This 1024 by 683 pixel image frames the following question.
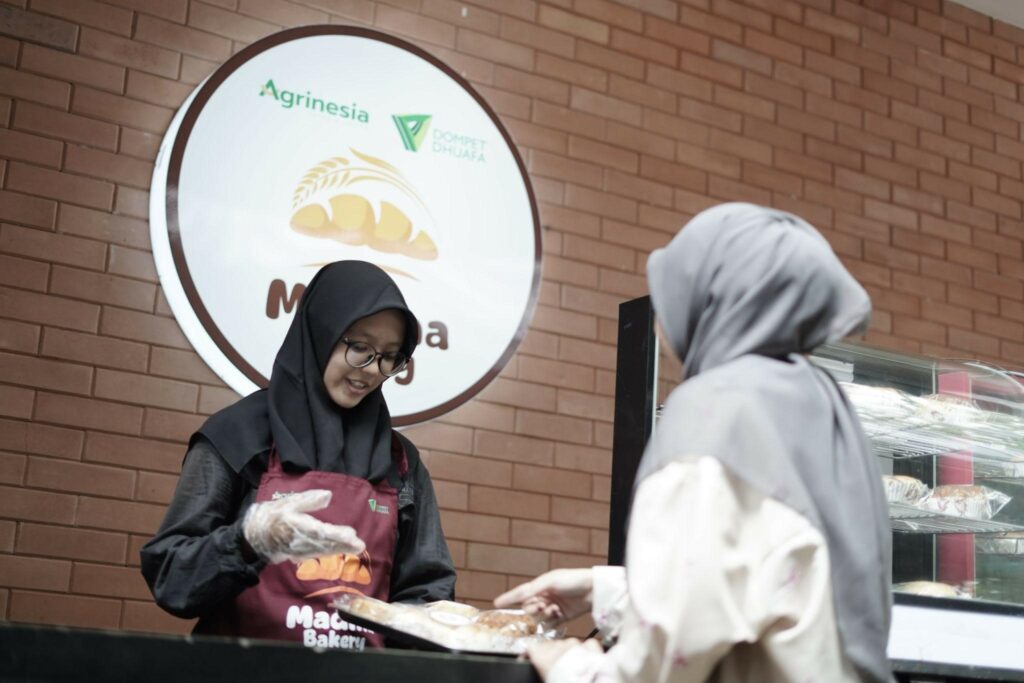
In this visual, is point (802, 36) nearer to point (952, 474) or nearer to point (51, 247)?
point (952, 474)

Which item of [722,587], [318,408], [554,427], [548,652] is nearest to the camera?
[722,587]

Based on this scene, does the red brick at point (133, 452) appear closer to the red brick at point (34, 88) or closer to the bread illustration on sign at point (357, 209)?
the bread illustration on sign at point (357, 209)

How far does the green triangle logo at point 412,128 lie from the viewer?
11.6 ft

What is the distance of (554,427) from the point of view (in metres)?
3.64

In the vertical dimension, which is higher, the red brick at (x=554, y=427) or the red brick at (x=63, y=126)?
the red brick at (x=63, y=126)

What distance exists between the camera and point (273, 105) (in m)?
3.34

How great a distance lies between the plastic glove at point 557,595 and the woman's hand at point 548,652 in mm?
193

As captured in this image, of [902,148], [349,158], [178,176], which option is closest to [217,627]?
[178,176]

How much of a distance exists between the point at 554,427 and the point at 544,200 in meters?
0.73

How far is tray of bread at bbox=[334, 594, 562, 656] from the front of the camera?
1740 millimetres

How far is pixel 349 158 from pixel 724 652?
2397 millimetres

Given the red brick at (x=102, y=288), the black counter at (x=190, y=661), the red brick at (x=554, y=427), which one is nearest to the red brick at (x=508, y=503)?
the red brick at (x=554, y=427)

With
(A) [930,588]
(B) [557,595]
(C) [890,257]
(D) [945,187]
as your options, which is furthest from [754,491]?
(D) [945,187]

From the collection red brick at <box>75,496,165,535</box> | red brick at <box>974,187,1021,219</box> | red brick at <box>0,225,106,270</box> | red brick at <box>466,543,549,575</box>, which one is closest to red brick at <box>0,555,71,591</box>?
red brick at <box>75,496,165,535</box>
